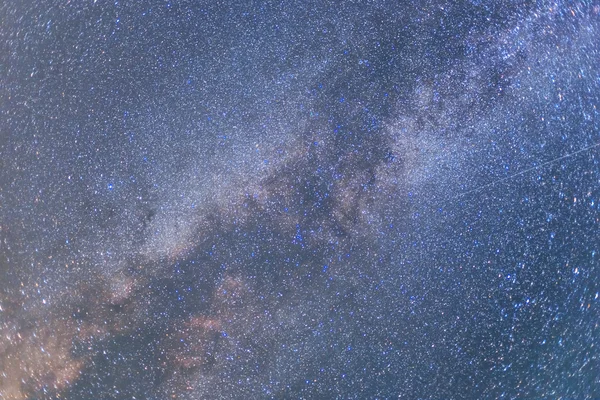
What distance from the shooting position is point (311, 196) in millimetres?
1034

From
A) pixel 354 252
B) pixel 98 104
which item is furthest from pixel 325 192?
pixel 98 104

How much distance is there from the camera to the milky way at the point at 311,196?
1045 mm

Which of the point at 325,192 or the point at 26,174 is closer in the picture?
the point at 325,192

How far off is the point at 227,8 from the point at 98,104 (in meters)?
0.38

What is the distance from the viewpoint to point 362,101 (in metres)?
1.05

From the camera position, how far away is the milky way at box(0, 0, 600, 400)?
1045 mm

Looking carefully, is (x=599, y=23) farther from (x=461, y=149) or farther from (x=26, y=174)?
(x=26, y=174)

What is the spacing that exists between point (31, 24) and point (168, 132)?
1.73ft

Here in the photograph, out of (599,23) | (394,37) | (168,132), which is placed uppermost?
(168,132)

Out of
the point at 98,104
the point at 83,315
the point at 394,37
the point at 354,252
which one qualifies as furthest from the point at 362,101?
the point at 83,315

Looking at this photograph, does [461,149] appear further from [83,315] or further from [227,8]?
[83,315]

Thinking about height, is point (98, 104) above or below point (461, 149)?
above

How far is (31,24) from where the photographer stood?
1234 mm

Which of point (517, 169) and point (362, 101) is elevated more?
point (362, 101)
